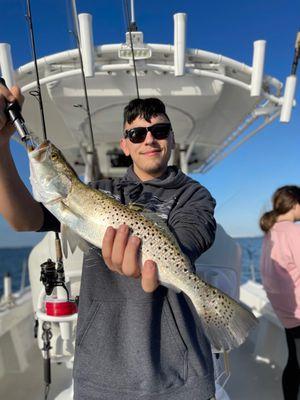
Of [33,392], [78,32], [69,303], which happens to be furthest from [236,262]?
[78,32]

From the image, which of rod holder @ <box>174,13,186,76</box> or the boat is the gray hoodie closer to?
the boat

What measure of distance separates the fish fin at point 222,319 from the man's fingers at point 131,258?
0.36m

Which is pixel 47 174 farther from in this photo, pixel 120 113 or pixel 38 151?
pixel 120 113

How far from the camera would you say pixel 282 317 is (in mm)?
3598

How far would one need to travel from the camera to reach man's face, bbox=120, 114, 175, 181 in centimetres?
215

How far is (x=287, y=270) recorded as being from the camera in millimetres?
3545

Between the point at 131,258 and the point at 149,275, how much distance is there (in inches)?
4.8

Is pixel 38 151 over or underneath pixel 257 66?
underneath

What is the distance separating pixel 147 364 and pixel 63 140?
7.10 m

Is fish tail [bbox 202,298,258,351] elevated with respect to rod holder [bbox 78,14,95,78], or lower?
lower

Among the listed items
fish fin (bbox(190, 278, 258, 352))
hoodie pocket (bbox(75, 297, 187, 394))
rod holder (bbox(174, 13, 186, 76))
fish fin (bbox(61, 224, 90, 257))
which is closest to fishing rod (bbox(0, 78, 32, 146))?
fish fin (bbox(61, 224, 90, 257))

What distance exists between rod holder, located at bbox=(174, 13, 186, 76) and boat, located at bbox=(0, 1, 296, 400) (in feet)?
0.04

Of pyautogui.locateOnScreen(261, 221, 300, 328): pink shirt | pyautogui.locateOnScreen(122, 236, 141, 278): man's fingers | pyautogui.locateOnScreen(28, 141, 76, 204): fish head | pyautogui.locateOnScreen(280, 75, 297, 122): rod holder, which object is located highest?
pyautogui.locateOnScreen(280, 75, 297, 122): rod holder

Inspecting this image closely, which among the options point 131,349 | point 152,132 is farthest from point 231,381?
point 152,132
